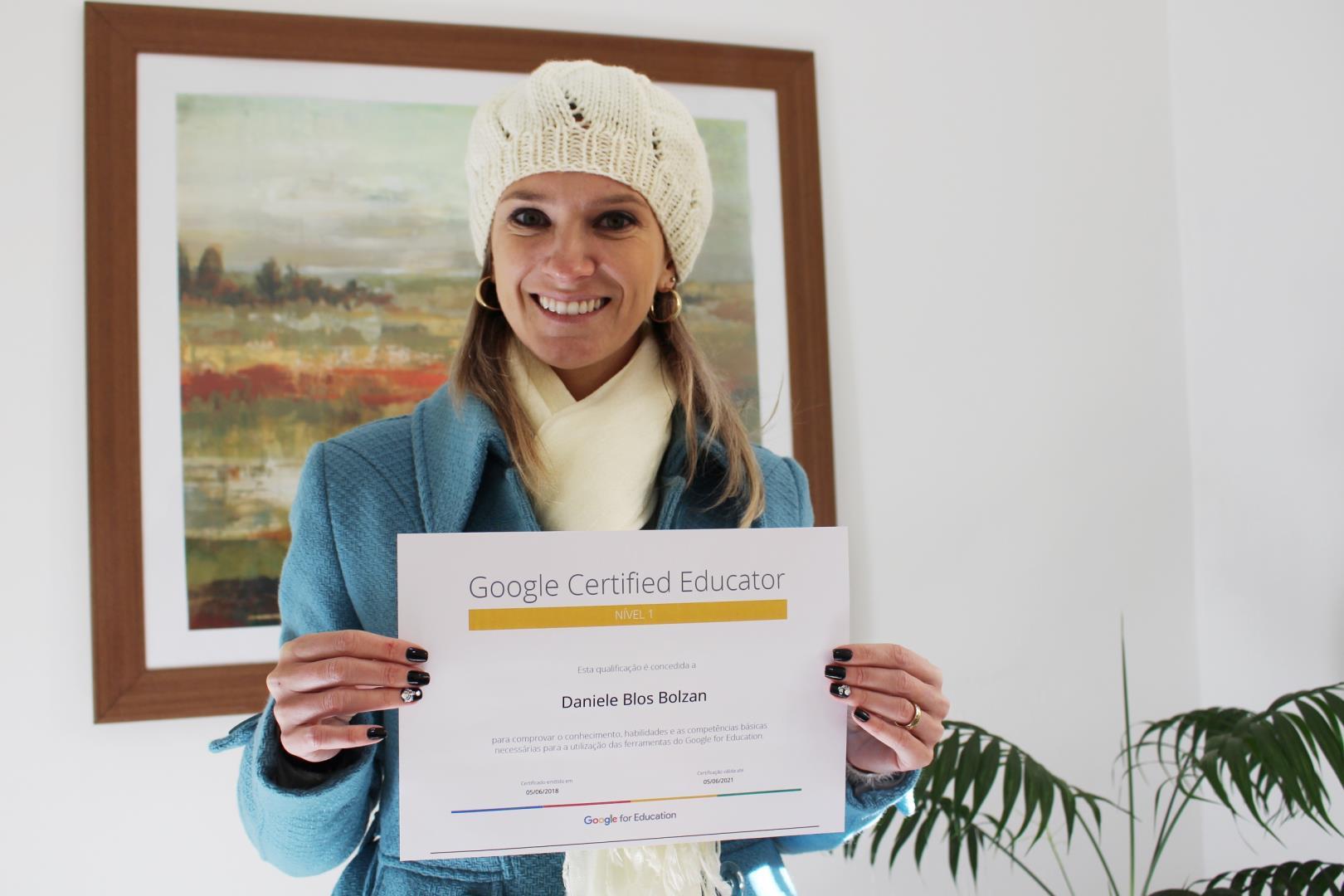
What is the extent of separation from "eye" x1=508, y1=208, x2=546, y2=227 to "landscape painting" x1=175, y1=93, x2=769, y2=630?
34.4 inches

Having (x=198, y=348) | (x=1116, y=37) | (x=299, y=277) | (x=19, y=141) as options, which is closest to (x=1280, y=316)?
(x=1116, y=37)

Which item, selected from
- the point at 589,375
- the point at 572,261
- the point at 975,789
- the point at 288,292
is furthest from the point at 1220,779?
the point at 288,292

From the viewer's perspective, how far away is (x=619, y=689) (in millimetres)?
914

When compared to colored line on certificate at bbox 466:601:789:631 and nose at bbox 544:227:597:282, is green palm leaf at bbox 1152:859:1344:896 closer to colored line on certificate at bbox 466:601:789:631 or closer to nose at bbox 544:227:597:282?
colored line on certificate at bbox 466:601:789:631

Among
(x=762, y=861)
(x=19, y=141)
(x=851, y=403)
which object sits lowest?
(x=762, y=861)

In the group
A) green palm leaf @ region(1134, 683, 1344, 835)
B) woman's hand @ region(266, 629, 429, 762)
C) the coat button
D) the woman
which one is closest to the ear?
the woman

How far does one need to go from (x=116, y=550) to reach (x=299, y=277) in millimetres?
583

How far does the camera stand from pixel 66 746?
176 centimetres

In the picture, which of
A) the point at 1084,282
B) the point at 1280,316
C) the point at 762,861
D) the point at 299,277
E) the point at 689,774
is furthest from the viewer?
the point at 1084,282

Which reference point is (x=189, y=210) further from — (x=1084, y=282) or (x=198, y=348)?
(x=1084, y=282)

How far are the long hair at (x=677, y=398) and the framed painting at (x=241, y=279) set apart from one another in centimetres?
65

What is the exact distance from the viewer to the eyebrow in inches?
42.3

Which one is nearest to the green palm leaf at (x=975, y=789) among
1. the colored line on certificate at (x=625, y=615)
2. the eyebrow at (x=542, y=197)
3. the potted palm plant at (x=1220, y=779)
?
the potted palm plant at (x=1220, y=779)

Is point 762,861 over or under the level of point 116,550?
under
